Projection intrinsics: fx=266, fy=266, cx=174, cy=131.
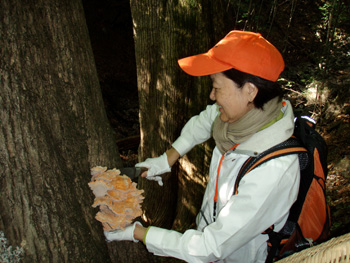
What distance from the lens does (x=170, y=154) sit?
101 inches

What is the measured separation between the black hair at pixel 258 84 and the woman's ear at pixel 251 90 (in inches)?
0.7

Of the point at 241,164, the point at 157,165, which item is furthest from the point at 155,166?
the point at 241,164

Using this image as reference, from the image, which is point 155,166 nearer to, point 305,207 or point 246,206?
point 246,206

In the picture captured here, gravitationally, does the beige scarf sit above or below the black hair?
below

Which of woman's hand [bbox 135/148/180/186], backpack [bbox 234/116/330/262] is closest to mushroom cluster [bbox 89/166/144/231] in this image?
woman's hand [bbox 135/148/180/186]

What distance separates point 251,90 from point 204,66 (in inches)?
14.1

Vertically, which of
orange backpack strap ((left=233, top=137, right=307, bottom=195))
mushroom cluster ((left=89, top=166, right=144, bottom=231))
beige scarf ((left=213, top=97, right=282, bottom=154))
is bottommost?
mushroom cluster ((left=89, top=166, right=144, bottom=231))

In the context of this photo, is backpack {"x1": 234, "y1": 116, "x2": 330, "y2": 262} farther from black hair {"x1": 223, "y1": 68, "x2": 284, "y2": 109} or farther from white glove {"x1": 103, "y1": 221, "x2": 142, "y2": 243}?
white glove {"x1": 103, "y1": 221, "x2": 142, "y2": 243}

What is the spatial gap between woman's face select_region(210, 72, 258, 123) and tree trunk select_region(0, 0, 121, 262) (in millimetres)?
874

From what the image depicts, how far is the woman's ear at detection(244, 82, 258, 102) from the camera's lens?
1.78m

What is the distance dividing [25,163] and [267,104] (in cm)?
154

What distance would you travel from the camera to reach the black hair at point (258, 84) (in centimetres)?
177

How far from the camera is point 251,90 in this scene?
5.90ft

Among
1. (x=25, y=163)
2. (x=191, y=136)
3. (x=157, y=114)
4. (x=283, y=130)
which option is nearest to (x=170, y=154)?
(x=191, y=136)
